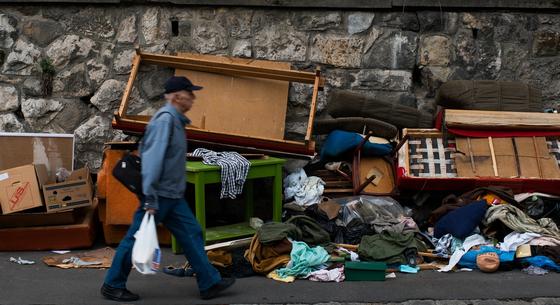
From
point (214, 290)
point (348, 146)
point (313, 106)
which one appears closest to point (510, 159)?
point (348, 146)

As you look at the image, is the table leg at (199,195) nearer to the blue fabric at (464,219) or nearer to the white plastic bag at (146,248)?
the white plastic bag at (146,248)

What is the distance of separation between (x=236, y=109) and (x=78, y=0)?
1861 mm

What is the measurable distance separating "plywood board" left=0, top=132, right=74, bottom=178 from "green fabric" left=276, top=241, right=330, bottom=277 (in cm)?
243

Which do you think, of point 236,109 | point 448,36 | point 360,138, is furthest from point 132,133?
point 448,36

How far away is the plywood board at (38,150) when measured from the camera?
22.8ft

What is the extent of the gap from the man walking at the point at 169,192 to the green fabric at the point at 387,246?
4.31 ft

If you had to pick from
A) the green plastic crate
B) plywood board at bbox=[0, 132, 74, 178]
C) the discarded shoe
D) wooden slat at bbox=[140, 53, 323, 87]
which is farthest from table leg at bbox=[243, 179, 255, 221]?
plywood board at bbox=[0, 132, 74, 178]

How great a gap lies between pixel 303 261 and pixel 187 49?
8.67 ft

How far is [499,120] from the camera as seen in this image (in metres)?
7.02

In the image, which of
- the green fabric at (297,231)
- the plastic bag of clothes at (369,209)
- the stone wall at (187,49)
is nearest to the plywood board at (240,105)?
the stone wall at (187,49)

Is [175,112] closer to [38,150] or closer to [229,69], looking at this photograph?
[229,69]

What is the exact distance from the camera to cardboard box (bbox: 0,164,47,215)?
250 inches

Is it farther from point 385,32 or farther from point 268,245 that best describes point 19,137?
point 385,32

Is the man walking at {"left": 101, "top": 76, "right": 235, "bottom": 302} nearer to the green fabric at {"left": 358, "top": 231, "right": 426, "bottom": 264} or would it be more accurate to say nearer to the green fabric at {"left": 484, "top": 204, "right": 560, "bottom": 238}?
the green fabric at {"left": 358, "top": 231, "right": 426, "bottom": 264}
